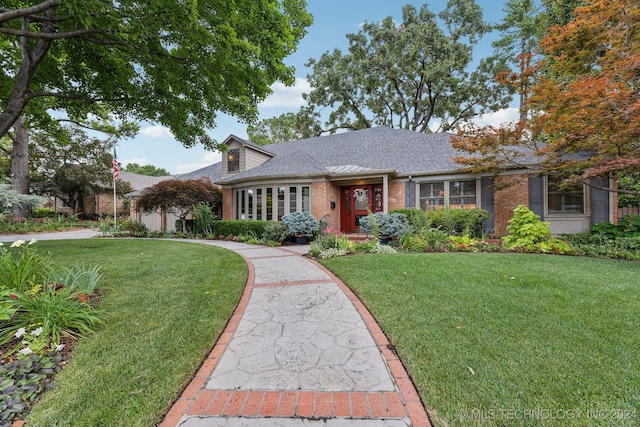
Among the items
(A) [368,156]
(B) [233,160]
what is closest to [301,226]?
(A) [368,156]

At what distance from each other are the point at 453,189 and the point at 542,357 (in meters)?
9.71

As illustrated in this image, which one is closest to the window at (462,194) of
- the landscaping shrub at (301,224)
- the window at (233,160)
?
the landscaping shrub at (301,224)

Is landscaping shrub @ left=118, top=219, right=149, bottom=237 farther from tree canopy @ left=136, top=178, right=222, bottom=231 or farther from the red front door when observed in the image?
the red front door

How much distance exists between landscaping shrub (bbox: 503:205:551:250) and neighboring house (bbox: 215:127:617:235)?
7.02 feet

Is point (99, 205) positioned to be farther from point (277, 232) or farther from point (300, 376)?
point (300, 376)

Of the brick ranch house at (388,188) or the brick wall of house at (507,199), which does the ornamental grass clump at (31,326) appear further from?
the brick wall of house at (507,199)

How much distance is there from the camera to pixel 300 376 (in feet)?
7.11

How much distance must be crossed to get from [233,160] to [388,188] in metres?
8.57

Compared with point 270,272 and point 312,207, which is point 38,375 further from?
point 312,207

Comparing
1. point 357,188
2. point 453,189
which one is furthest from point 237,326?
point 453,189

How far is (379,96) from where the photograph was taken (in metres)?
22.1

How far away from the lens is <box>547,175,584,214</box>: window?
9.52 meters

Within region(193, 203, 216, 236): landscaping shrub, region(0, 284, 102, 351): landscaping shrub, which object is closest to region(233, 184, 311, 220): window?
region(193, 203, 216, 236): landscaping shrub

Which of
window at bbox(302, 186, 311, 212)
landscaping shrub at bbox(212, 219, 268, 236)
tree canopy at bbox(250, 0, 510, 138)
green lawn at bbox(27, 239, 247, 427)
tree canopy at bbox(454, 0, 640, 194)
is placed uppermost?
tree canopy at bbox(250, 0, 510, 138)
